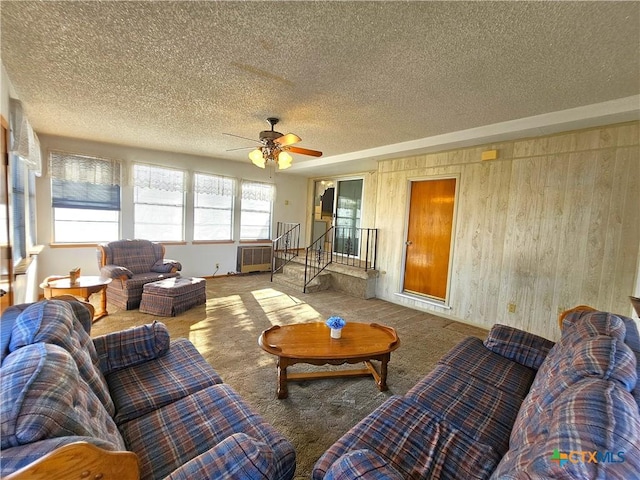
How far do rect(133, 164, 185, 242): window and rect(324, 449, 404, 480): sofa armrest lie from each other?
222 inches

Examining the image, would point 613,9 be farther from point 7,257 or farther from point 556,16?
point 7,257

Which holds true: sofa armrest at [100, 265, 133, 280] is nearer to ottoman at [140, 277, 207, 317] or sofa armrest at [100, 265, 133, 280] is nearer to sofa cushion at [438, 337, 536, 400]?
ottoman at [140, 277, 207, 317]

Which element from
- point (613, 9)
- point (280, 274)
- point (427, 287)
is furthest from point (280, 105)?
point (280, 274)

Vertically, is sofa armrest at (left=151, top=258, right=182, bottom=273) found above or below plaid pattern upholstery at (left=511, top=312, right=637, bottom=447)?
below

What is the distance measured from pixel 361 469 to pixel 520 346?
174 cm

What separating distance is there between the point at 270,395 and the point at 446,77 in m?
2.87

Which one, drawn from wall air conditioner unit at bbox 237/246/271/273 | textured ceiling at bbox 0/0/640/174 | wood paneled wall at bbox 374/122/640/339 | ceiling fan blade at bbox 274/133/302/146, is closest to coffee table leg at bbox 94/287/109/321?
textured ceiling at bbox 0/0/640/174

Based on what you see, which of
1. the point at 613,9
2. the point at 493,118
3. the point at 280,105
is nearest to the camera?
the point at 613,9

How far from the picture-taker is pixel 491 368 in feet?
6.58

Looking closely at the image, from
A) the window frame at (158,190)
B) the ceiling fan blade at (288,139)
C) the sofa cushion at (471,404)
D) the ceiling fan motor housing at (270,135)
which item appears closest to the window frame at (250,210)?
the window frame at (158,190)

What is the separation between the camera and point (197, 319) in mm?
3801

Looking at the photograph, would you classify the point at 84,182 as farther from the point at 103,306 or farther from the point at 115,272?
the point at 103,306

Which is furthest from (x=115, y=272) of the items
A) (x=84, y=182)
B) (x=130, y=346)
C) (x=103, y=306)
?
(x=130, y=346)

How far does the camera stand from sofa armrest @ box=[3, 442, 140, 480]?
67 cm
